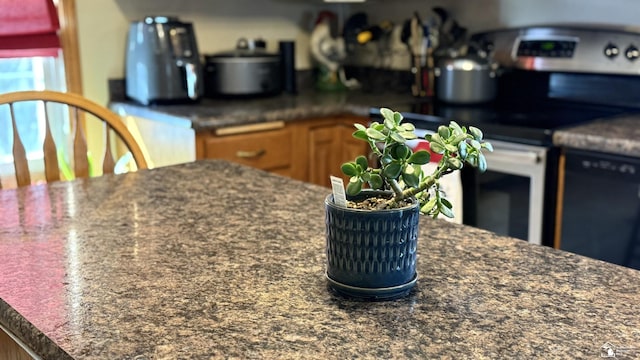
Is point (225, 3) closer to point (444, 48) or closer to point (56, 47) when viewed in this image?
point (56, 47)

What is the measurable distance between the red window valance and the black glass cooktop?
4.44 feet

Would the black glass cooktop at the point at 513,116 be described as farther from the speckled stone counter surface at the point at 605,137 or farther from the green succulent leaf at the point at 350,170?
the green succulent leaf at the point at 350,170

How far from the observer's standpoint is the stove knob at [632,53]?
109 inches

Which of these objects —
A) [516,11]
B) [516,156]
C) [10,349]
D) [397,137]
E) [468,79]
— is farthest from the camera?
[516,11]

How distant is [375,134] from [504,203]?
1.73 meters

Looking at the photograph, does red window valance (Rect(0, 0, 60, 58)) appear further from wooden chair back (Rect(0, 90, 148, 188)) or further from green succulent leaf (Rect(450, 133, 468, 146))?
green succulent leaf (Rect(450, 133, 468, 146))

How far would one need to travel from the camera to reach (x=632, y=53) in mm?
2770

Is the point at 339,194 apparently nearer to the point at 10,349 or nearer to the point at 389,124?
the point at 389,124

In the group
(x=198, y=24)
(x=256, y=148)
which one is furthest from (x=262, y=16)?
(x=256, y=148)

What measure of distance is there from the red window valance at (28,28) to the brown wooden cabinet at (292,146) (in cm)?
80

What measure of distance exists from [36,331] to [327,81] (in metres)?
2.94

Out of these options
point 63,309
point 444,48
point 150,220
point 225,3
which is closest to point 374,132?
point 63,309

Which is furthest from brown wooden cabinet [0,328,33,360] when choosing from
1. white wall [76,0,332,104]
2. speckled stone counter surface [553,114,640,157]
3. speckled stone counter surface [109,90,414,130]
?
white wall [76,0,332,104]

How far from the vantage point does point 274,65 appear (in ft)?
11.1
